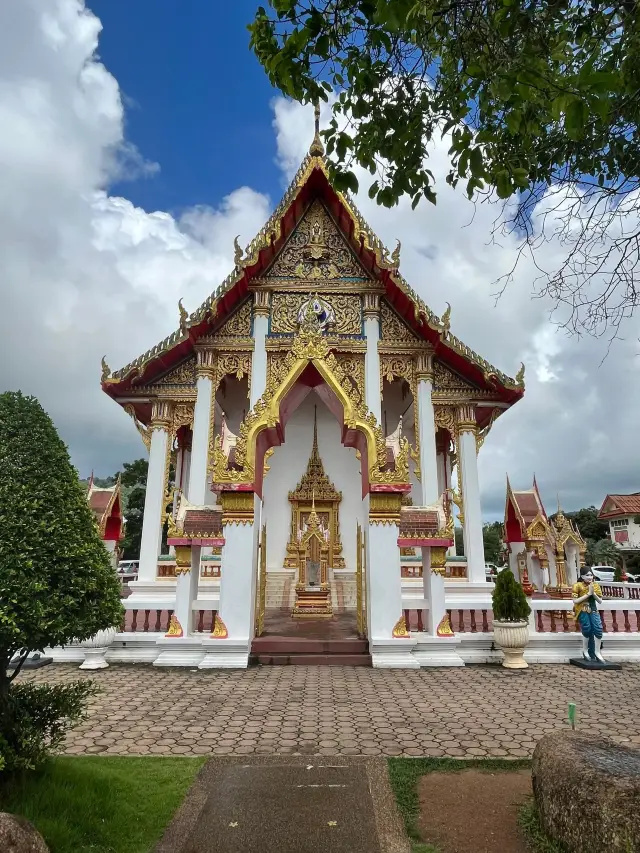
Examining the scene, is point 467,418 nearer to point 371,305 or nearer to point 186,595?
point 371,305

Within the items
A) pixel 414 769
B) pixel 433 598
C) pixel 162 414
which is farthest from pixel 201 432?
pixel 414 769

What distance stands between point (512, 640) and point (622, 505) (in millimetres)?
26558

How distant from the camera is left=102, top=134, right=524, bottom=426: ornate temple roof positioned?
9.77 meters

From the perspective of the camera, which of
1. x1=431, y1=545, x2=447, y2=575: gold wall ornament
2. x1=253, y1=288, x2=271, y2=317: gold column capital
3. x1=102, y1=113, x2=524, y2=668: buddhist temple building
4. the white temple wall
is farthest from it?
the white temple wall

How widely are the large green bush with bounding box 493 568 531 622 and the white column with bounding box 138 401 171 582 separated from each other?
570 centimetres

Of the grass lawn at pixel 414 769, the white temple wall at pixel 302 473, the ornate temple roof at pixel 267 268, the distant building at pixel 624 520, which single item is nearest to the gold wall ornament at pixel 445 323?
the ornate temple roof at pixel 267 268

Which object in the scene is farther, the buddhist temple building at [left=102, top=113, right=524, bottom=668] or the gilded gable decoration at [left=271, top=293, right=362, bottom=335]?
the gilded gable decoration at [left=271, top=293, right=362, bottom=335]

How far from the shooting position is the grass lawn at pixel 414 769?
2.82 meters

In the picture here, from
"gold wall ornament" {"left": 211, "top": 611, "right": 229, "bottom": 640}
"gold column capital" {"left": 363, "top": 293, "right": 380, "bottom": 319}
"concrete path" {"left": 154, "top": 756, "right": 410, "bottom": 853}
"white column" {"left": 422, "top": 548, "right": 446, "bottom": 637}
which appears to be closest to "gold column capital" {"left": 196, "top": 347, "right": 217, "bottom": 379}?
"gold column capital" {"left": 363, "top": 293, "right": 380, "bottom": 319}

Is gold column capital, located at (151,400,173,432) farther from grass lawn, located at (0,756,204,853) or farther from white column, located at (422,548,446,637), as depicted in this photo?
grass lawn, located at (0,756,204,853)

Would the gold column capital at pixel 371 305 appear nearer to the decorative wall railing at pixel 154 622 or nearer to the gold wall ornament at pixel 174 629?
the decorative wall railing at pixel 154 622

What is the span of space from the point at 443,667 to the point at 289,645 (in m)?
1.95

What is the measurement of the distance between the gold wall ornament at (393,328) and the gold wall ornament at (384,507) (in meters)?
3.99

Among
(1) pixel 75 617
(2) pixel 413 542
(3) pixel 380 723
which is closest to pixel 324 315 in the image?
(2) pixel 413 542
